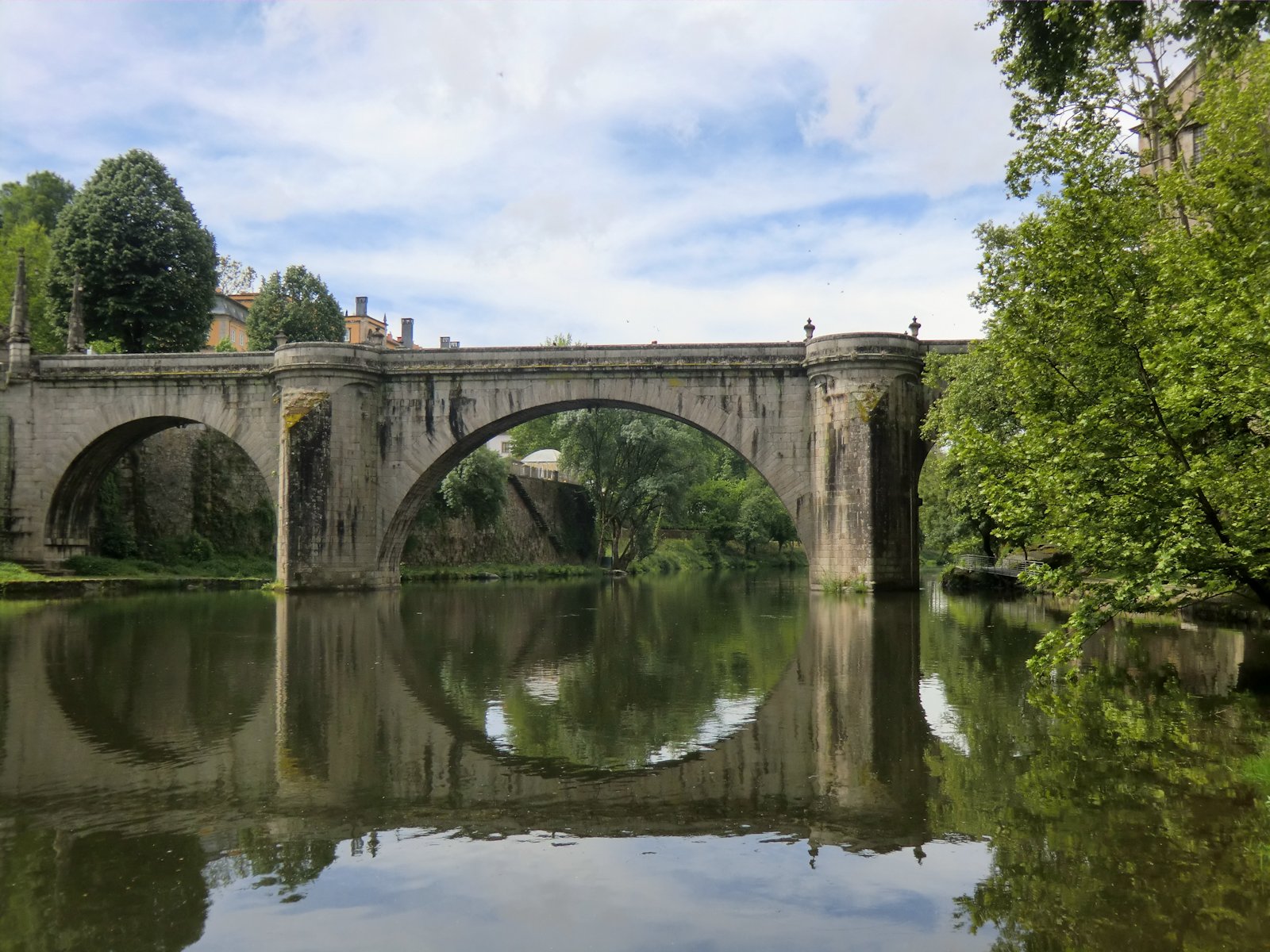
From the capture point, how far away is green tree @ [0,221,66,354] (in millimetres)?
42000

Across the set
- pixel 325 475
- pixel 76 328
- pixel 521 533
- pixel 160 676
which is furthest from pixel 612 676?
pixel 521 533

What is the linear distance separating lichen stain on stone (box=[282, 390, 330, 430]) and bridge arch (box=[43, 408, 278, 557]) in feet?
6.47

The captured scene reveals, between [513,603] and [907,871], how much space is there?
2193cm

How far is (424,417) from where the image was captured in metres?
30.1

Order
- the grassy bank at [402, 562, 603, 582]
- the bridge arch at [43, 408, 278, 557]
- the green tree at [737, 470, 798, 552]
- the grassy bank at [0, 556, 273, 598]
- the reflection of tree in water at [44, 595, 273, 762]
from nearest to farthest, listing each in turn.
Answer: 1. the reflection of tree in water at [44, 595, 273, 762]
2. the grassy bank at [0, 556, 273, 598]
3. the bridge arch at [43, 408, 278, 557]
4. the grassy bank at [402, 562, 603, 582]
5. the green tree at [737, 470, 798, 552]

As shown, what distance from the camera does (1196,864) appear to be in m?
5.50

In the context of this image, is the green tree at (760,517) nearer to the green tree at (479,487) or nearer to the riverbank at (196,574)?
the riverbank at (196,574)

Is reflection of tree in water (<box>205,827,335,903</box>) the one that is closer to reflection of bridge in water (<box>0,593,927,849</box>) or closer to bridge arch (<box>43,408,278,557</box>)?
reflection of bridge in water (<box>0,593,927,849</box>)

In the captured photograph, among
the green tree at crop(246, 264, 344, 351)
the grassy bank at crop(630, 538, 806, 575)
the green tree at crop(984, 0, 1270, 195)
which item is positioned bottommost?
the grassy bank at crop(630, 538, 806, 575)

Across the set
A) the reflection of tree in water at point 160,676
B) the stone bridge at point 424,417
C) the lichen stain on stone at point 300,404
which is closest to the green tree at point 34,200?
the stone bridge at point 424,417

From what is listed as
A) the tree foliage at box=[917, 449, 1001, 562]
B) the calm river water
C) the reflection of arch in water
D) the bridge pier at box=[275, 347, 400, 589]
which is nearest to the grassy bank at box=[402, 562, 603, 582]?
the bridge pier at box=[275, 347, 400, 589]

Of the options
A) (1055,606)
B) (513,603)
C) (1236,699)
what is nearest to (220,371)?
(513,603)

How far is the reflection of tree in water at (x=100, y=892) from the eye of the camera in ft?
15.2

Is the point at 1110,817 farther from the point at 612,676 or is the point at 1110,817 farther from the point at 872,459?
the point at 872,459
